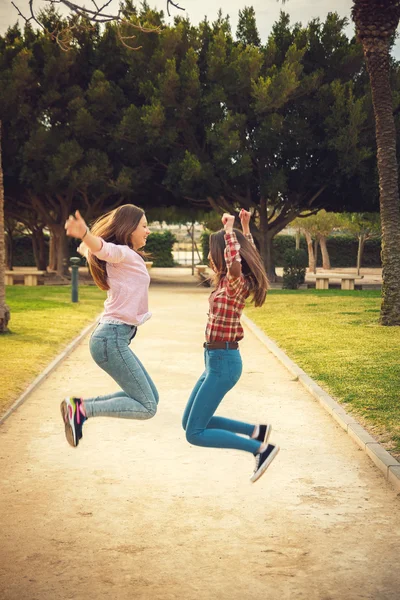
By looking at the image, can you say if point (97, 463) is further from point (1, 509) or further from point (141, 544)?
point (141, 544)

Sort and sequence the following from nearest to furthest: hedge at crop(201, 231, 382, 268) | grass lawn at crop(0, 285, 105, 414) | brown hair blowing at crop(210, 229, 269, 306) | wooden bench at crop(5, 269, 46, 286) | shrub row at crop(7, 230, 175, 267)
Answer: brown hair blowing at crop(210, 229, 269, 306) → grass lawn at crop(0, 285, 105, 414) → wooden bench at crop(5, 269, 46, 286) → shrub row at crop(7, 230, 175, 267) → hedge at crop(201, 231, 382, 268)

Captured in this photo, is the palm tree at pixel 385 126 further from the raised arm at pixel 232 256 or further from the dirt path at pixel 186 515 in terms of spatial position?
the raised arm at pixel 232 256

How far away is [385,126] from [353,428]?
1099 cm

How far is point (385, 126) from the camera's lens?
54.3ft

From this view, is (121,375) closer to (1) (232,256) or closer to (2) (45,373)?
(1) (232,256)

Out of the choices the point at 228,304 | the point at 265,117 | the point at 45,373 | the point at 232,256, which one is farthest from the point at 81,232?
the point at 265,117

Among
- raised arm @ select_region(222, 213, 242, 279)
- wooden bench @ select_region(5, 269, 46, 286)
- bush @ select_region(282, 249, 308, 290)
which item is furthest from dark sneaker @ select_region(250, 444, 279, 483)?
wooden bench @ select_region(5, 269, 46, 286)

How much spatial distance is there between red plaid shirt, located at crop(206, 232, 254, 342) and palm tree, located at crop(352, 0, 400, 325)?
11573 millimetres

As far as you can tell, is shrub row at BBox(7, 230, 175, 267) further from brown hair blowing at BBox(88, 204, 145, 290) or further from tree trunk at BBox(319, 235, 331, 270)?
brown hair blowing at BBox(88, 204, 145, 290)

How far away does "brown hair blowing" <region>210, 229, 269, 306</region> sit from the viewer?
16.5ft

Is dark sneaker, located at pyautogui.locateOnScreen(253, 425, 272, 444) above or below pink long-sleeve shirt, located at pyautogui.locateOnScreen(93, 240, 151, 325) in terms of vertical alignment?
below

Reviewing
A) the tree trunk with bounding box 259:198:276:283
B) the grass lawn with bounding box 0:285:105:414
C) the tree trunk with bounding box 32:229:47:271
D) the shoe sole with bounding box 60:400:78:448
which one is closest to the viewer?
the shoe sole with bounding box 60:400:78:448

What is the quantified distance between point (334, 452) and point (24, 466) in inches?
99.6

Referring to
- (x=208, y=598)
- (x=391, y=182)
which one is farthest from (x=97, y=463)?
(x=391, y=182)
